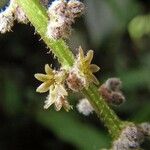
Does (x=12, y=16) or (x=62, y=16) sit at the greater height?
(x=12, y=16)

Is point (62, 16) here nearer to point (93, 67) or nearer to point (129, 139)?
point (93, 67)

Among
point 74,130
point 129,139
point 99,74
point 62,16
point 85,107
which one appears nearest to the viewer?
point 62,16

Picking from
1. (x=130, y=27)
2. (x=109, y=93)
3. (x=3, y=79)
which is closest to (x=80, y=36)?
(x=130, y=27)

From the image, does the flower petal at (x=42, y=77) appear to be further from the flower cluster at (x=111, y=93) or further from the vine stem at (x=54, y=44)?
the flower cluster at (x=111, y=93)

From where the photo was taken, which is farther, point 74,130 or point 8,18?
point 74,130

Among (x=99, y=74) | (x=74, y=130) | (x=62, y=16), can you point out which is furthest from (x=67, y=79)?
(x=99, y=74)

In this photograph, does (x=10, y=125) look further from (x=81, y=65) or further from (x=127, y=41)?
(x=81, y=65)
